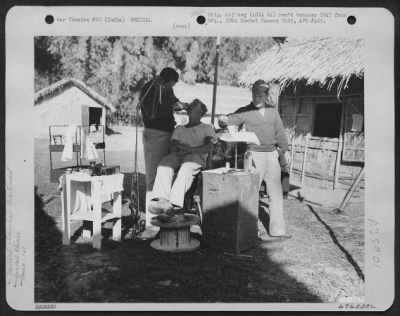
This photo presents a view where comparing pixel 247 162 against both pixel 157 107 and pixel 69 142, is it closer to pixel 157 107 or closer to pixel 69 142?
pixel 157 107

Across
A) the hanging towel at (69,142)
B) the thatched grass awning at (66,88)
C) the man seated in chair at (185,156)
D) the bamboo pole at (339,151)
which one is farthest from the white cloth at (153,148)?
the bamboo pole at (339,151)

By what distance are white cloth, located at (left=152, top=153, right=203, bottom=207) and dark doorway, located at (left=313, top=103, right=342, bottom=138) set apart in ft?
7.37

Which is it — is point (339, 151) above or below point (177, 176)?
above

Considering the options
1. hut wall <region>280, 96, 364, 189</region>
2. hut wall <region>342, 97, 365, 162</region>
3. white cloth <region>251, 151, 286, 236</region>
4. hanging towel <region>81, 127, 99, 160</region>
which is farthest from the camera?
hut wall <region>280, 96, 364, 189</region>

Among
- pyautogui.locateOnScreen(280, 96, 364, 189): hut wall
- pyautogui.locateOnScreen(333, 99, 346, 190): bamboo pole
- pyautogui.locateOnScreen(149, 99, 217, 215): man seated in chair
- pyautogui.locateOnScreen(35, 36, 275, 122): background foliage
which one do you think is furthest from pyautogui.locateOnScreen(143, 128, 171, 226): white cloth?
pyautogui.locateOnScreen(333, 99, 346, 190): bamboo pole

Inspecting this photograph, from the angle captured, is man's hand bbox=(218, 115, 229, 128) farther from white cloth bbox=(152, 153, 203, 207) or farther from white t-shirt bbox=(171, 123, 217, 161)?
white cloth bbox=(152, 153, 203, 207)

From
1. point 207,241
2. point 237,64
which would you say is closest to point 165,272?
point 207,241

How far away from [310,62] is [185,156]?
156cm

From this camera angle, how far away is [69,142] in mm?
3062

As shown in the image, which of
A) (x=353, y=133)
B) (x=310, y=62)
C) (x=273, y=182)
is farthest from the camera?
(x=353, y=133)

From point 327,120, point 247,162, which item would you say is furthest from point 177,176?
point 327,120

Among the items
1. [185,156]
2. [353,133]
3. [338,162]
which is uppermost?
[353,133]

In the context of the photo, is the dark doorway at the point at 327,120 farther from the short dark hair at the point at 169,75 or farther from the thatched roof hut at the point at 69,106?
the thatched roof hut at the point at 69,106

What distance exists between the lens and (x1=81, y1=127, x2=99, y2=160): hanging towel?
3.19 m
